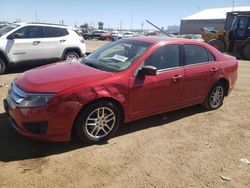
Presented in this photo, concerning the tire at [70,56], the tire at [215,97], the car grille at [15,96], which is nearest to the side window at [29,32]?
the tire at [70,56]

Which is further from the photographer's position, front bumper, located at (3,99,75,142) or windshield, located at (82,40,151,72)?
windshield, located at (82,40,151,72)

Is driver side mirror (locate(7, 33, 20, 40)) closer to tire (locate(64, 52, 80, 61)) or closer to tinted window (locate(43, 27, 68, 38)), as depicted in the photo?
tinted window (locate(43, 27, 68, 38))

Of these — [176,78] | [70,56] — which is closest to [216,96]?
[176,78]

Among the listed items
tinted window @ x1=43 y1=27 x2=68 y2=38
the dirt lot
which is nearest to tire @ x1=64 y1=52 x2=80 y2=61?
tinted window @ x1=43 y1=27 x2=68 y2=38

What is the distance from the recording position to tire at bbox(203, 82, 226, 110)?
6145 millimetres

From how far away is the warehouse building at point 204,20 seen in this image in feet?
233

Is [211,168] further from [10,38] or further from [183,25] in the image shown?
[183,25]

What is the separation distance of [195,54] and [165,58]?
0.84m

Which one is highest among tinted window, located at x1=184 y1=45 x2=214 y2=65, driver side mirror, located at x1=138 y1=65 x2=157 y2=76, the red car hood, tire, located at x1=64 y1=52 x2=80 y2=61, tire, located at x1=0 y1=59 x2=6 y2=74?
tinted window, located at x1=184 y1=45 x2=214 y2=65

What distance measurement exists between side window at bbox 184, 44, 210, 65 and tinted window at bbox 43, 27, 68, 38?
6.07 m

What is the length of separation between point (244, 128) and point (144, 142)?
203 cm

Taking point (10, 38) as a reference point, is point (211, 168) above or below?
below

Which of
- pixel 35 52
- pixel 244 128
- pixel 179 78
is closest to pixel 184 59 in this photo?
pixel 179 78

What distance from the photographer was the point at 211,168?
4.00m
